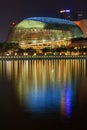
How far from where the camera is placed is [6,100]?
17.8 metres

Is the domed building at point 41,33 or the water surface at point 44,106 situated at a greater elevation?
the domed building at point 41,33

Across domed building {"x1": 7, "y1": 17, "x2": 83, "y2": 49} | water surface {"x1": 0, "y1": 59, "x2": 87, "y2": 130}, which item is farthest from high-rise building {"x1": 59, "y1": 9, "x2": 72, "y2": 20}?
water surface {"x1": 0, "y1": 59, "x2": 87, "y2": 130}

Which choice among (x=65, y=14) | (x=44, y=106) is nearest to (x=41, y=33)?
(x=65, y=14)

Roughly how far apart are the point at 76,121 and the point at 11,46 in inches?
3387

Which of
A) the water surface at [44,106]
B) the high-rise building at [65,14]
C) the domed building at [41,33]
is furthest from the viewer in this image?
the high-rise building at [65,14]

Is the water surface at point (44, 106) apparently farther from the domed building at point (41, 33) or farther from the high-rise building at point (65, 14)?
the high-rise building at point (65, 14)

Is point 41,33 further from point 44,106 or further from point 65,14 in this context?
point 44,106

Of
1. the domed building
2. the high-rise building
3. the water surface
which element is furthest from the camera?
the high-rise building

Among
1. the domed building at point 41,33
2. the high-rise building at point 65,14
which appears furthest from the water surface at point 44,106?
the high-rise building at point 65,14

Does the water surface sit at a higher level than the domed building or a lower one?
lower

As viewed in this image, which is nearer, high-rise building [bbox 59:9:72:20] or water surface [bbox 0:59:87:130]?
water surface [bbox 0:59:87:130]

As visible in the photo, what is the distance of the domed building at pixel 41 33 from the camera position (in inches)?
4031

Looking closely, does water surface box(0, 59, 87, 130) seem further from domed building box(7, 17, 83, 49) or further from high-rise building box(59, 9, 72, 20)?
high-rise building box(59, 9, 72, 20)

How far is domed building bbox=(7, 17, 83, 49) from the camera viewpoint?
102375 mm
